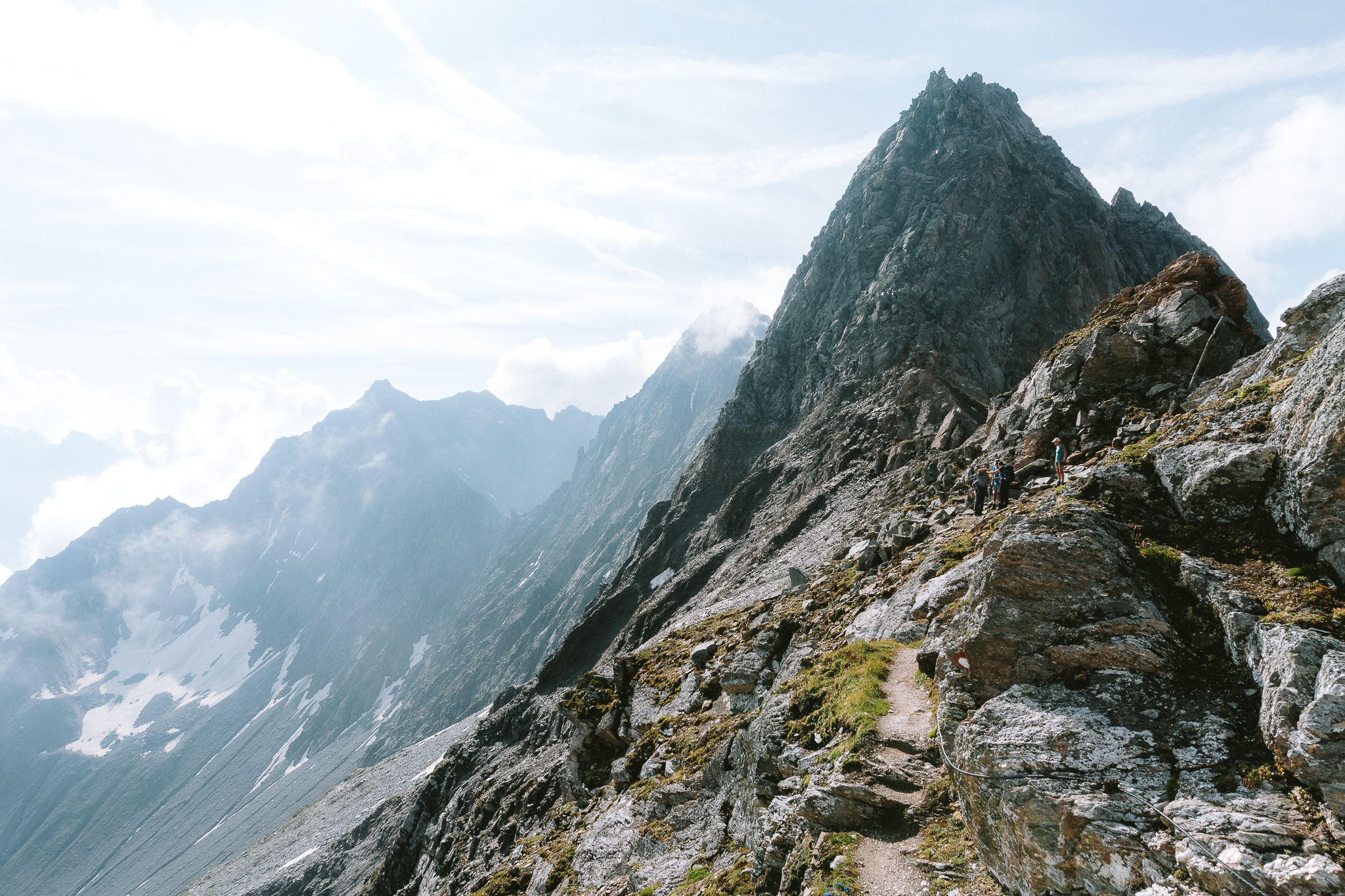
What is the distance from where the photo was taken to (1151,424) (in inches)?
680

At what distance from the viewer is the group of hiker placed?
1836 cm

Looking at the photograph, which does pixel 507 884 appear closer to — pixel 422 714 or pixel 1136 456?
pixel 1136 456

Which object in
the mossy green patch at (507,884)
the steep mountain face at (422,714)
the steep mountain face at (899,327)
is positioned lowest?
the steep mountain face at (422,714)

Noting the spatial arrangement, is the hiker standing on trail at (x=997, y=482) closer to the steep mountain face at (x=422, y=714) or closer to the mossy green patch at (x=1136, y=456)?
the mossy green patch at (x=1136, y=456)

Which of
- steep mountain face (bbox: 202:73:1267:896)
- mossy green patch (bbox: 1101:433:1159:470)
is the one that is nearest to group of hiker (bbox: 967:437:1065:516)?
steep mountain face (bbox: 202:73:1267:896)

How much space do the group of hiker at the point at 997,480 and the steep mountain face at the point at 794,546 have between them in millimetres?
1651

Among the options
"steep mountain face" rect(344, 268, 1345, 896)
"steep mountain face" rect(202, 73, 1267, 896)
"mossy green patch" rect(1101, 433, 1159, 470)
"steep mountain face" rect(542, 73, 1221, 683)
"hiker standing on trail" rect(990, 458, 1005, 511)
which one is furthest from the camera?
"steep mountain face" rect(542, 73, 1221, 683)

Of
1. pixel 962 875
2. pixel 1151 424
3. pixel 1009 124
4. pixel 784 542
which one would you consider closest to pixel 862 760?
pixel 962 875

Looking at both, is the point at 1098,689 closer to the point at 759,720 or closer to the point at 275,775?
the point at 759,720

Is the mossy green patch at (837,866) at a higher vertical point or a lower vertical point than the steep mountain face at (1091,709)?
lower

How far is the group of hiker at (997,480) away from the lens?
18.4 metres

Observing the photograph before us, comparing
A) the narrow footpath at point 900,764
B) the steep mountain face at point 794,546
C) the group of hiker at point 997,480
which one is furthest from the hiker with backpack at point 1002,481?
the narrow footpath at point 900,764

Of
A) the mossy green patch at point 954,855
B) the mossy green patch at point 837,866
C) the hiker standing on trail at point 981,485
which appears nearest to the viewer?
the mossy green patch at point 954,855

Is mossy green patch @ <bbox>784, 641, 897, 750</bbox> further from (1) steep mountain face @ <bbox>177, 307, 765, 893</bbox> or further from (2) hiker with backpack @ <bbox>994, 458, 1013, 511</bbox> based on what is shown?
(1) steep mountain face @ <bbox>177, 307, 765, 893</bbox>
